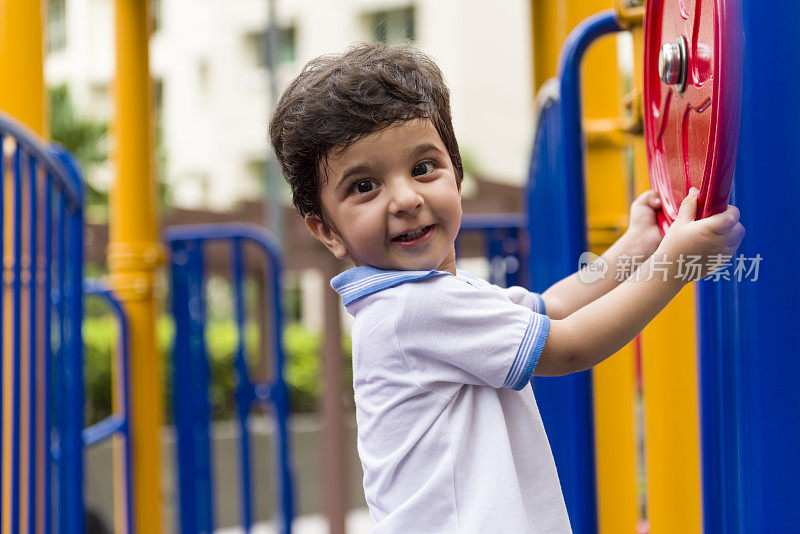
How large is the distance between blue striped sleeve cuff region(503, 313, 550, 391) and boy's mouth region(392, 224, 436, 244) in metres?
0.19

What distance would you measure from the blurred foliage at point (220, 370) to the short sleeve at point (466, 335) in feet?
25.8

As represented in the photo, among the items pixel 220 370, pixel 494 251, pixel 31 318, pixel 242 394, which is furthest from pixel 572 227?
pixel 220 370

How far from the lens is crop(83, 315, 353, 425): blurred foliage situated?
948cm

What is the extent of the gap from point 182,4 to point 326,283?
64.6 feet

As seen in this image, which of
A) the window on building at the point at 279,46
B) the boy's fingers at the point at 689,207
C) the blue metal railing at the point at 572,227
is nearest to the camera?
the boy's fingers at the point at 689,207

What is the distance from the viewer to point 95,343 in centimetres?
1012

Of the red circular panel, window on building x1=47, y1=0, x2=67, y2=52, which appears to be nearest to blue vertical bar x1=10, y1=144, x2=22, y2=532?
the red circular panel

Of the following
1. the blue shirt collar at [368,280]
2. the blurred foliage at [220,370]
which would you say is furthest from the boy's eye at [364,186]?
the blurred foliage at [220,370]

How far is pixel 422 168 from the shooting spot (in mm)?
1257

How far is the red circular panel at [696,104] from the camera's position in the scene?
958 millimetres

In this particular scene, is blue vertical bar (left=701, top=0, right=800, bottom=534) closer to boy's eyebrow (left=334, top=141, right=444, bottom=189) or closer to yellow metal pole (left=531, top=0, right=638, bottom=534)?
boy's eyebrow (left=334, top=141, right=444, bottom=189)

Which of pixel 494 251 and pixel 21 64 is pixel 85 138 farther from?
pixel 21 64

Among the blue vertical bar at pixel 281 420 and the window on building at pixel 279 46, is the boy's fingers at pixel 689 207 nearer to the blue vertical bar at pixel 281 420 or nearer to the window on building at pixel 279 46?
the blue vertical bar at pixel 281 420

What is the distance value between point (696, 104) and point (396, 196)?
39 centimetres
